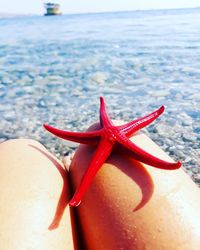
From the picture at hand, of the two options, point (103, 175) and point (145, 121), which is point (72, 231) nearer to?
point (103, 175)

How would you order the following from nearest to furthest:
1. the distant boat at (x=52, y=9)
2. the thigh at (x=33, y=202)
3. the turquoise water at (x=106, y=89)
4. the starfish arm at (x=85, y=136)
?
the thigh at (x=33, y=202) < the starfish arm at (x=85, y=136) < the turquoise water at (x=106, y=89) < the distant boat at (x=52, y=9)

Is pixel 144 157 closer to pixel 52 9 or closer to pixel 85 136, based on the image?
pixel 85 136

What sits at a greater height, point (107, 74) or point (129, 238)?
point (129, 238)

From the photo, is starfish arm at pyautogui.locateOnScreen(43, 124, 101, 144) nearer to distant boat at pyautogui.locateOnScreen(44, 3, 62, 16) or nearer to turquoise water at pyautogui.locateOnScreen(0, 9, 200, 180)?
turquoise water at pyautogui.locateOnScreen(0, 9, 200, 180)

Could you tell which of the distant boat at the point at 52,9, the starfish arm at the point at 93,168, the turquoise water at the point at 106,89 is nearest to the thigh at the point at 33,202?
the starfish arm at the point at 93,168

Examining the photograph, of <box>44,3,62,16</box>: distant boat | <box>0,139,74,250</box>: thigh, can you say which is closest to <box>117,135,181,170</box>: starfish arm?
<box>0,139,74,250</box>: thigh

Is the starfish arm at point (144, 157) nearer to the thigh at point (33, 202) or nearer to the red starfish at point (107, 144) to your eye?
the red starfish at point (107, 144)

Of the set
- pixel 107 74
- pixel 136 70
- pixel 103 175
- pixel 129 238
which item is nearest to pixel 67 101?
pixel 107 74
